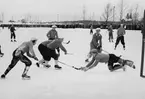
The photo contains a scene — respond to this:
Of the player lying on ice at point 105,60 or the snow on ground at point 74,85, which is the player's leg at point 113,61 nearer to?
the player lying on ice at point 105,60

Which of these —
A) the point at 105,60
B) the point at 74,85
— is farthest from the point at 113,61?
the point at 74,85

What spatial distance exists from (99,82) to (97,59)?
1.00m

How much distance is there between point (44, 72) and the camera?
714 cm

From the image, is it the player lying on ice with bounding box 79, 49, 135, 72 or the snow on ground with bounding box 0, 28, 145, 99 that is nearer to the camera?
the snow on ground with bounding box 0, 28, 145, 99

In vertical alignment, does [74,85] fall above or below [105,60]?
below

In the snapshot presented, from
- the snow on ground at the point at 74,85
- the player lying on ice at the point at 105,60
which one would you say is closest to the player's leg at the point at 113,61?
the player lying on ice at the point at 105,60

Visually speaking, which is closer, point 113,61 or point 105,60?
point 105,60

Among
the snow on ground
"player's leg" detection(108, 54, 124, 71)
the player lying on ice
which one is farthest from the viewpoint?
"player's leg" detection(108, 54, 124, 71)

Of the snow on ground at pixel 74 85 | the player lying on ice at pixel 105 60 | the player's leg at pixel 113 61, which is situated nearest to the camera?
the snow on ground at pixel 74 85

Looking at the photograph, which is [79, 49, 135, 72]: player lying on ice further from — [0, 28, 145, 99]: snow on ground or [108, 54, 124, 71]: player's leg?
[0, 28, 145, 99]: snow on ground

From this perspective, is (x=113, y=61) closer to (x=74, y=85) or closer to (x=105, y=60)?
(x=105, y=60)

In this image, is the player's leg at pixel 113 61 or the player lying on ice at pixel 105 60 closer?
the player lying on ice at pixel 105 60

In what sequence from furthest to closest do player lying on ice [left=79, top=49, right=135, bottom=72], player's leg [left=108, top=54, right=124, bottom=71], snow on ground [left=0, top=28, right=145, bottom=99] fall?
1. player's leg [left=108, top=54, right=124, bottom=71]
2. player lying on ice [left=79, top=49, right=135, bottom=72]
3. snow on ground [left=0, top=28, right=145, bottom=99]

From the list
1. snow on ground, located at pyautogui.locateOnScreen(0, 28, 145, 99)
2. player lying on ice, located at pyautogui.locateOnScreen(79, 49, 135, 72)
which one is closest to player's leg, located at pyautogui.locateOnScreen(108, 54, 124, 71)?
player lying on ice, located at pyautogui.locateOnScreen(79, 49, 135, 72)
